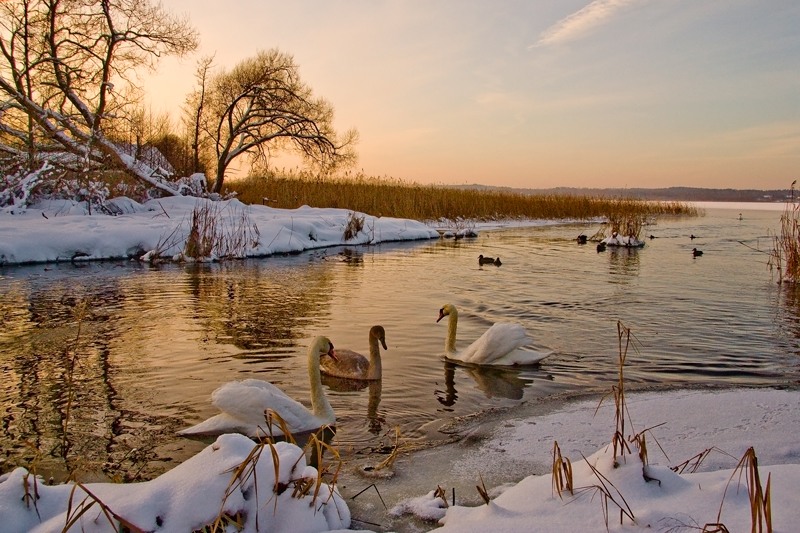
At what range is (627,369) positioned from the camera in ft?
22.6

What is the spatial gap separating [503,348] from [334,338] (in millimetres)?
2516

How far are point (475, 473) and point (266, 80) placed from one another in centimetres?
2923

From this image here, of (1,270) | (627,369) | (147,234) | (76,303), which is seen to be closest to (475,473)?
(627,369)

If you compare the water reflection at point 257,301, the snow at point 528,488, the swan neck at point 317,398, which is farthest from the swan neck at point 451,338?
the snow at point 528,488

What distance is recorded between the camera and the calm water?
5152mm

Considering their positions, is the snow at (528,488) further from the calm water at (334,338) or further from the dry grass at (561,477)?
the calm water at (334,338)

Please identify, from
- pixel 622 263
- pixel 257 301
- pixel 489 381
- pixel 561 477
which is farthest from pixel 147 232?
pixel 561 477

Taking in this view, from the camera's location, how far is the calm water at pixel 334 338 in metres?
5.15

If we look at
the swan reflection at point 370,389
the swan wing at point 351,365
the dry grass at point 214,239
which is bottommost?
the swan reflection at point 370,389

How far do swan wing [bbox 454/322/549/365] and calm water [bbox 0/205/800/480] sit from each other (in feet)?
0.52

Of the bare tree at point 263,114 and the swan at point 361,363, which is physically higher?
the bare tree at point 263,114

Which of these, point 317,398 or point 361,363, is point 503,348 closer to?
point 361,363

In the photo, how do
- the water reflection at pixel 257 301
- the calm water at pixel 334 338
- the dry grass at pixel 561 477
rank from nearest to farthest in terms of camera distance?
the dry grass at pixel 561 477 < the calm water at pixel 334 338 < the water reflection at pixel 257 301

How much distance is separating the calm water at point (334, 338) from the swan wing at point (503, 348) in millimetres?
159
